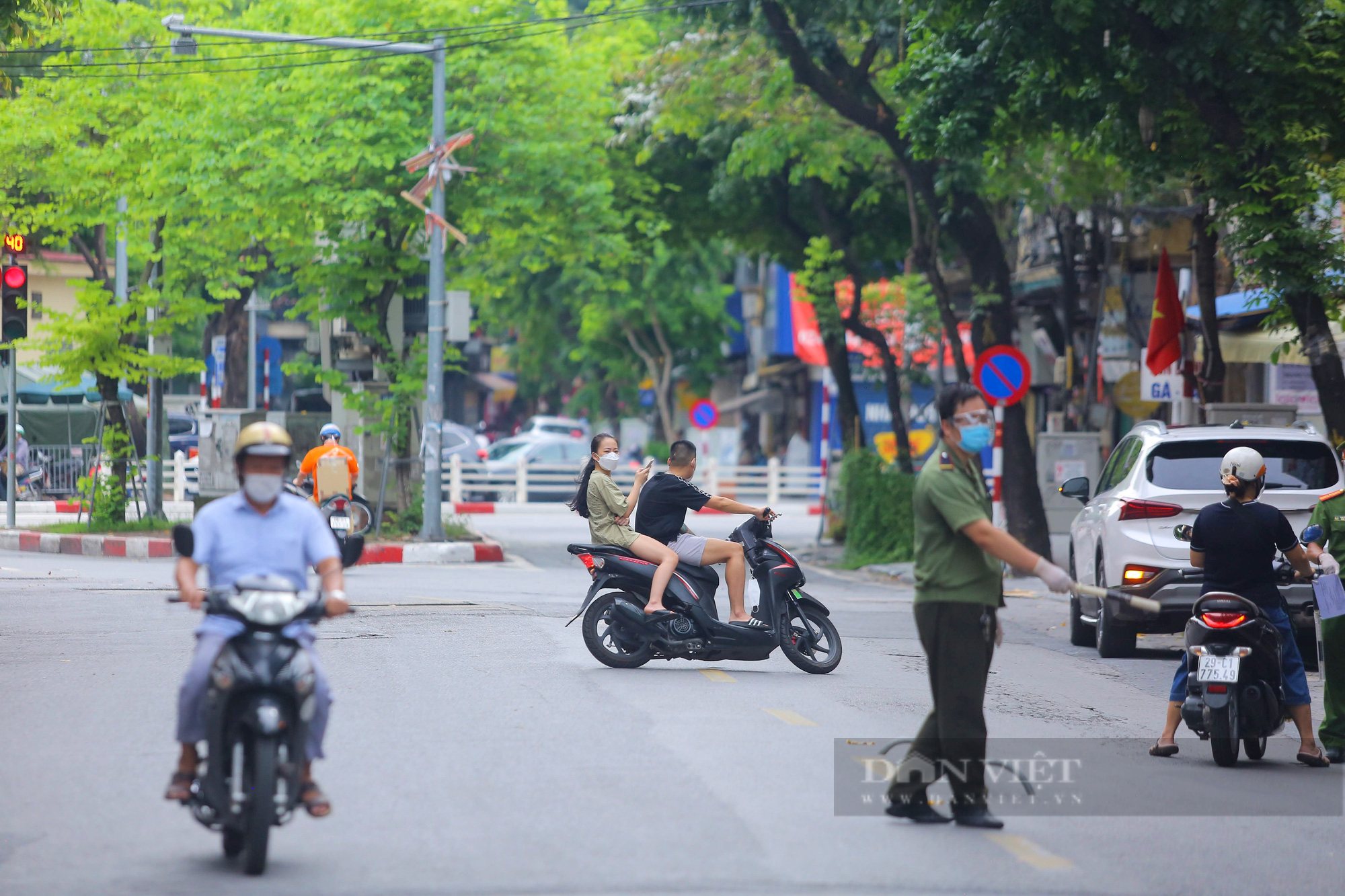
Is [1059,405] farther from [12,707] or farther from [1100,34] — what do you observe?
[12,707]

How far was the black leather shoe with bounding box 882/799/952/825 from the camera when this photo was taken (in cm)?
666

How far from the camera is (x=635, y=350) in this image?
164 ft

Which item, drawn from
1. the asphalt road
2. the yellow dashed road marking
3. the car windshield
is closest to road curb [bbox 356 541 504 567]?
the asphalt road

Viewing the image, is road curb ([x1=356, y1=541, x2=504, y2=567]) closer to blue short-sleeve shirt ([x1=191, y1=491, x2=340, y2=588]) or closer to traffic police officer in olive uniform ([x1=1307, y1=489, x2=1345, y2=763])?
traffic police officer in olive uniform ([x1=1307, y1=489, x2=1345, y2=763])

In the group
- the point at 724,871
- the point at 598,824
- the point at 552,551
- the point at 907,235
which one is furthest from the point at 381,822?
the point at 907,235

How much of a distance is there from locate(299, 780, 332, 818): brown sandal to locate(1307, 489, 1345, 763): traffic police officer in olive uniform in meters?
5.33

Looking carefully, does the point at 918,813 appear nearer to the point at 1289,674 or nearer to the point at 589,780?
the point at 589,780

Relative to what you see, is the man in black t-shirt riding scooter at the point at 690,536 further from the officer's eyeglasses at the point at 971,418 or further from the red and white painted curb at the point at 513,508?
the red and white painted curb at the point at 513,508

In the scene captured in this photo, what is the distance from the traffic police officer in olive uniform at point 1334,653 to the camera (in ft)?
28.9

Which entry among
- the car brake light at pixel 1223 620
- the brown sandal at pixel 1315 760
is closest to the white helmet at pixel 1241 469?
the car brake light at pixel 1223 620

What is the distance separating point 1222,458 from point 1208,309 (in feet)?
16.5

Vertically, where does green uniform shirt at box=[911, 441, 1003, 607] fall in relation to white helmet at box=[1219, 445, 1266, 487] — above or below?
below

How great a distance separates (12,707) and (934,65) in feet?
34.3

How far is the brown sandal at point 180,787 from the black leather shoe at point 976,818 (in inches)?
112
